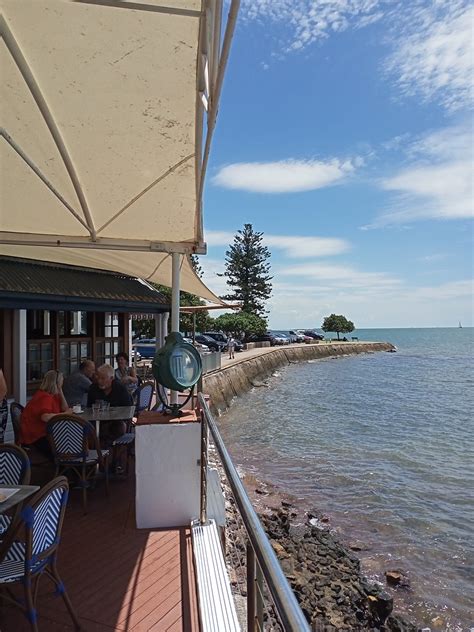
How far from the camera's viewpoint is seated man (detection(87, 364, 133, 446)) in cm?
551

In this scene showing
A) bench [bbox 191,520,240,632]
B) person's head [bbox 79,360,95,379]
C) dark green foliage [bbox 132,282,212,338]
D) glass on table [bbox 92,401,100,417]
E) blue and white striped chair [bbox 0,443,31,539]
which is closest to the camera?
bench [bbox 191,520,240,632]

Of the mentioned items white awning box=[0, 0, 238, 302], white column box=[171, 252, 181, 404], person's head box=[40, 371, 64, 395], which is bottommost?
person's head box=[40, 371, 64, 395]

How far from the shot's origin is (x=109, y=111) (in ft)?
8.41

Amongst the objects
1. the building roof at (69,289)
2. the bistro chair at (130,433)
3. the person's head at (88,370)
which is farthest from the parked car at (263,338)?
the person's head at (88,370)

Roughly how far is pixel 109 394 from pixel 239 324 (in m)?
39.2

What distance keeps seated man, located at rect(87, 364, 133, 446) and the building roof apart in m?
1.96

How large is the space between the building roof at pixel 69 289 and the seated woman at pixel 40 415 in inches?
94.0

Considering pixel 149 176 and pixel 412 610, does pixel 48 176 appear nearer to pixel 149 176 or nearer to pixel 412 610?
pixel 149 176

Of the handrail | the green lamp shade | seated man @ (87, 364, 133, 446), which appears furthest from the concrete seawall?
the handrail

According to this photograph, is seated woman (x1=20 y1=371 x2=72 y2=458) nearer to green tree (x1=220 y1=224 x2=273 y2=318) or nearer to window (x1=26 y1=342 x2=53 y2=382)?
window (x1=26 y1=342 x2=53 y2=382)

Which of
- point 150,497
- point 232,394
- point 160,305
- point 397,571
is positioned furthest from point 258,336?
point 150,497

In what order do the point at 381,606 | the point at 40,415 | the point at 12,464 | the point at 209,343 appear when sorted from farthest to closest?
1. the point at 209,343
2. the point at 381,606
3. the point at 40,415
4. the point at 12,464

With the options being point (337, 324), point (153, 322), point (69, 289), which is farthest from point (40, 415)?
point (337, 324)

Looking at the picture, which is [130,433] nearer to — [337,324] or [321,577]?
[321,577]
